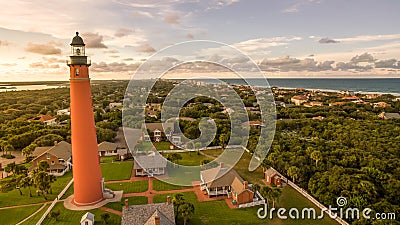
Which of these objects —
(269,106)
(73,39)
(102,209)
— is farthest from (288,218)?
(269,106)

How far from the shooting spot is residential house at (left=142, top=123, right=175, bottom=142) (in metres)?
48.2

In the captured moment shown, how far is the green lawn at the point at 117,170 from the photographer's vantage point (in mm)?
31922

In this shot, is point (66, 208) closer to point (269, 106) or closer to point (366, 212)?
point (366, 212)

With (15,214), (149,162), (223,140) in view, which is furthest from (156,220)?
(223,140)

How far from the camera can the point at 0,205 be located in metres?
25.5

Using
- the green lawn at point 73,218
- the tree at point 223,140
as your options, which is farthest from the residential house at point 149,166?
the tree at point 223,140

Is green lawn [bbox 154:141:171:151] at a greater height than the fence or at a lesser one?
greater

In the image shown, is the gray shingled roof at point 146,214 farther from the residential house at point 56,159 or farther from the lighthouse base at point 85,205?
the residential house at point 56,159

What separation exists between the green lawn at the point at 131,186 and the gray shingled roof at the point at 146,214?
796 cm

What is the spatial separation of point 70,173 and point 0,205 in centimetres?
893

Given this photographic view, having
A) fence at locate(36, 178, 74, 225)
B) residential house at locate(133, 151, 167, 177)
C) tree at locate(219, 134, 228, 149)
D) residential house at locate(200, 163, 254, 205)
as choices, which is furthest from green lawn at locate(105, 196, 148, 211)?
tree at locate(219, 134, 228, 149)

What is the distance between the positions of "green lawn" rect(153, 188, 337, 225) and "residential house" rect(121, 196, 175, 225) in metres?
2.50

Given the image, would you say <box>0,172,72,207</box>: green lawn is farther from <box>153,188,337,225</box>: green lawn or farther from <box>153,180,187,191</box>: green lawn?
<box>153,188,337,225</box>: green lawn

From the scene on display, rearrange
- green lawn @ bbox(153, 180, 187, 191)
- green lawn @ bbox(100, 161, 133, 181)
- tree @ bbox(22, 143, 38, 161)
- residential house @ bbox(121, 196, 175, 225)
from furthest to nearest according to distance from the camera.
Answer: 1. tree @ bbox(22, 143, 38, 161)
2. green lawn @ bbox(100, 161, 133, 181)
3. green lawn @ bbox(153, 180, 187, 191)
4. residential house @ bbox(121, 196, 175, 225)
